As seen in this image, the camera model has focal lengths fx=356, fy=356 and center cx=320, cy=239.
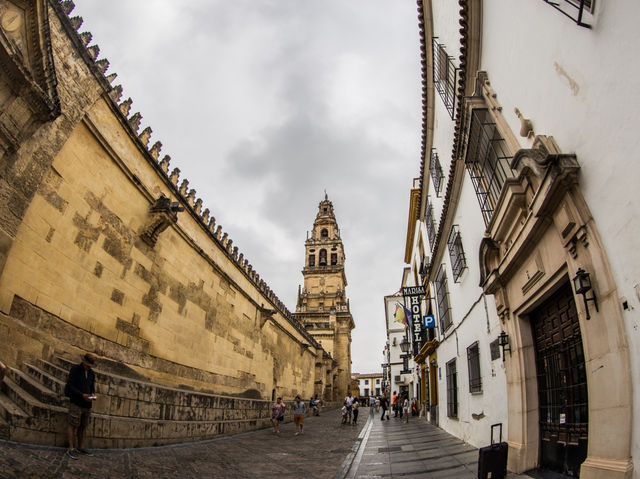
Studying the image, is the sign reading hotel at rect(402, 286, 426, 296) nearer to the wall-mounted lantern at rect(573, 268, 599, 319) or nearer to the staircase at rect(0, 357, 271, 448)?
the staircase at rect(0, 357, 271, 448)

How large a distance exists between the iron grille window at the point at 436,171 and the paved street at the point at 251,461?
694cm

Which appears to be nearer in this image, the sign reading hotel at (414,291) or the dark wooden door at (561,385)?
the dark wooden door at (561,385)

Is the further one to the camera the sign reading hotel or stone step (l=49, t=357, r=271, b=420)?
the sign reading hotel

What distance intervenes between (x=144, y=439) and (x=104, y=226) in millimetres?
4415

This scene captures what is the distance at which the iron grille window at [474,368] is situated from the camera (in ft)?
25.0

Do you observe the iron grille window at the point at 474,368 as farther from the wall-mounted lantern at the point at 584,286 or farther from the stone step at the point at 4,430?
the stone step at the point at 4,430

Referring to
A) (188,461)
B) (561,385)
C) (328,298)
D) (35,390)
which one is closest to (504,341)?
(561,385)

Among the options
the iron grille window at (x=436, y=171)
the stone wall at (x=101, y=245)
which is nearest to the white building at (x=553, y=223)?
the iron grille window at (x=436, y=171)

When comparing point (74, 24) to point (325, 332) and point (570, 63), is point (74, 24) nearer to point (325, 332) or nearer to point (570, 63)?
point (570, 63)

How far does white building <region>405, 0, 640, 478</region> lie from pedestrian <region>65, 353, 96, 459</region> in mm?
5815

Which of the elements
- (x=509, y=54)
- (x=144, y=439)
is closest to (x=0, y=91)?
(x=144, y=439)

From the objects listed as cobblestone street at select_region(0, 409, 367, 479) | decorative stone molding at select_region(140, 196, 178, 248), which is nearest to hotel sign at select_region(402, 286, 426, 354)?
cobblestone street at select_region(0, 409, 367, 479)

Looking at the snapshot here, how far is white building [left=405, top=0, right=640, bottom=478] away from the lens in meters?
2.89

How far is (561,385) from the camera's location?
4469mm
